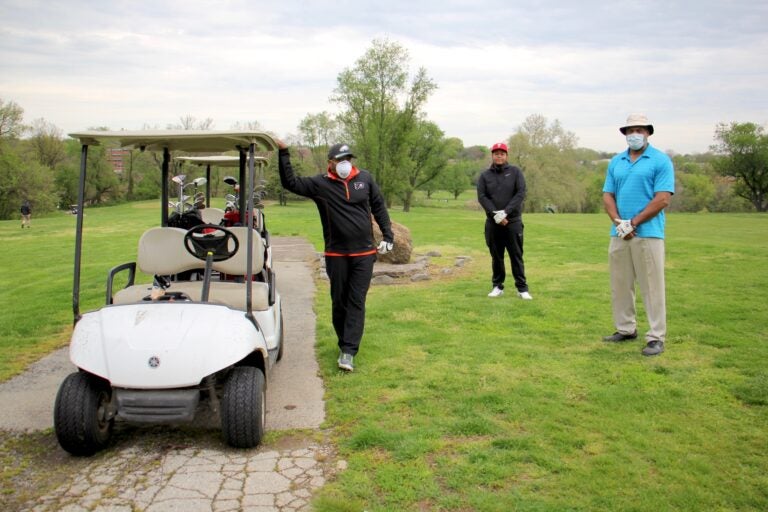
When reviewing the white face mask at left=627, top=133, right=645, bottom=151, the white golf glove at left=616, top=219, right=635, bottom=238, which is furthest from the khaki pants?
the white face mask at left=627, top=133, right=645, bottom=151

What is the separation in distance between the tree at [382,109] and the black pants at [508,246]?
124 ft

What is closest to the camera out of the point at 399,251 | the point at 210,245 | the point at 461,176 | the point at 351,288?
the point at 210,245

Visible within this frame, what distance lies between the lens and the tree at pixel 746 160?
57562 mm

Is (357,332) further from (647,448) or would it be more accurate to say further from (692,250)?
(692,250)

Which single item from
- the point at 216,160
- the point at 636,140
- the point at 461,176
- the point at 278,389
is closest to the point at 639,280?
the point at 636,140

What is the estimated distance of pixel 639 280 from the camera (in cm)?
603

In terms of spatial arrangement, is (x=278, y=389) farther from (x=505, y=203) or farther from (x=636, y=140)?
(x=505, y=203)

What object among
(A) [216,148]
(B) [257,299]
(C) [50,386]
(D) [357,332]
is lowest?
(C) [50,386]

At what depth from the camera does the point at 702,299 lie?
8.52m

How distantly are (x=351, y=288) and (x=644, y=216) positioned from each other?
272cm

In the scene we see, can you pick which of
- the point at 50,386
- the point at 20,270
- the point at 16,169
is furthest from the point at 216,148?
the point at 16,169

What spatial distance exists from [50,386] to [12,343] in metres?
2.07

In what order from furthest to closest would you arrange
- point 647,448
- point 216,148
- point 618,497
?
point 216,148
point 647,448
point 618,497

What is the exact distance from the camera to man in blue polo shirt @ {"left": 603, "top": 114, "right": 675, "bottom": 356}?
585 cm
